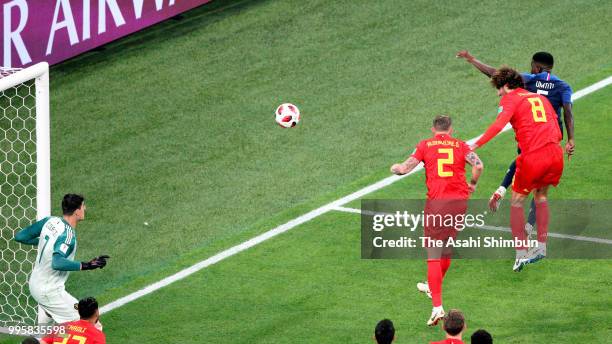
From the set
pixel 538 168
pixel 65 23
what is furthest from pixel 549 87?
pixel 65 23

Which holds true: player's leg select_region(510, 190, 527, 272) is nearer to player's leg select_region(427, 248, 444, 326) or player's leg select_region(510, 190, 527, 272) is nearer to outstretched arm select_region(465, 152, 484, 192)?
outstretched arm select_region(465, 152, 484, 192)

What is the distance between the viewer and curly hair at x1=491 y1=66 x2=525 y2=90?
A: 13.7m

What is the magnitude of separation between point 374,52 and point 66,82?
4.88 metres

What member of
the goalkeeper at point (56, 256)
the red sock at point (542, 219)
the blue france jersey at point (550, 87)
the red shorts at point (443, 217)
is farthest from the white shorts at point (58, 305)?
the blue france jersey at point (550, 87)

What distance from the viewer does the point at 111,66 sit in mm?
20562

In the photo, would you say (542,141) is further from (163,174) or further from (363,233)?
(163,174)

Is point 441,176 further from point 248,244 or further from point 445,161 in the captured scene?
point 248,244

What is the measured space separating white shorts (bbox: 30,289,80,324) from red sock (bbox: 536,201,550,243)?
518 cm

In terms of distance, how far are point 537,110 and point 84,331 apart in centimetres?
566

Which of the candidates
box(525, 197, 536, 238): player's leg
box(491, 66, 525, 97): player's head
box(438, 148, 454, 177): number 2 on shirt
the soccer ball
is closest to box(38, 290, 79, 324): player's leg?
box(438, 148, 454, 177): number 2 on shirt

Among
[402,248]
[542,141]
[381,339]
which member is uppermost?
[542,141]

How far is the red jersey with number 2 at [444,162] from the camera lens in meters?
12.8

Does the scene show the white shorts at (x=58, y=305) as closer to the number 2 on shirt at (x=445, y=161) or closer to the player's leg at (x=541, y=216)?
the number 2 on shirt at (x=445, y=161)

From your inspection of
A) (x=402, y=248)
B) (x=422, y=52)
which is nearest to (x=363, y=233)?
(x=402, y=248)
